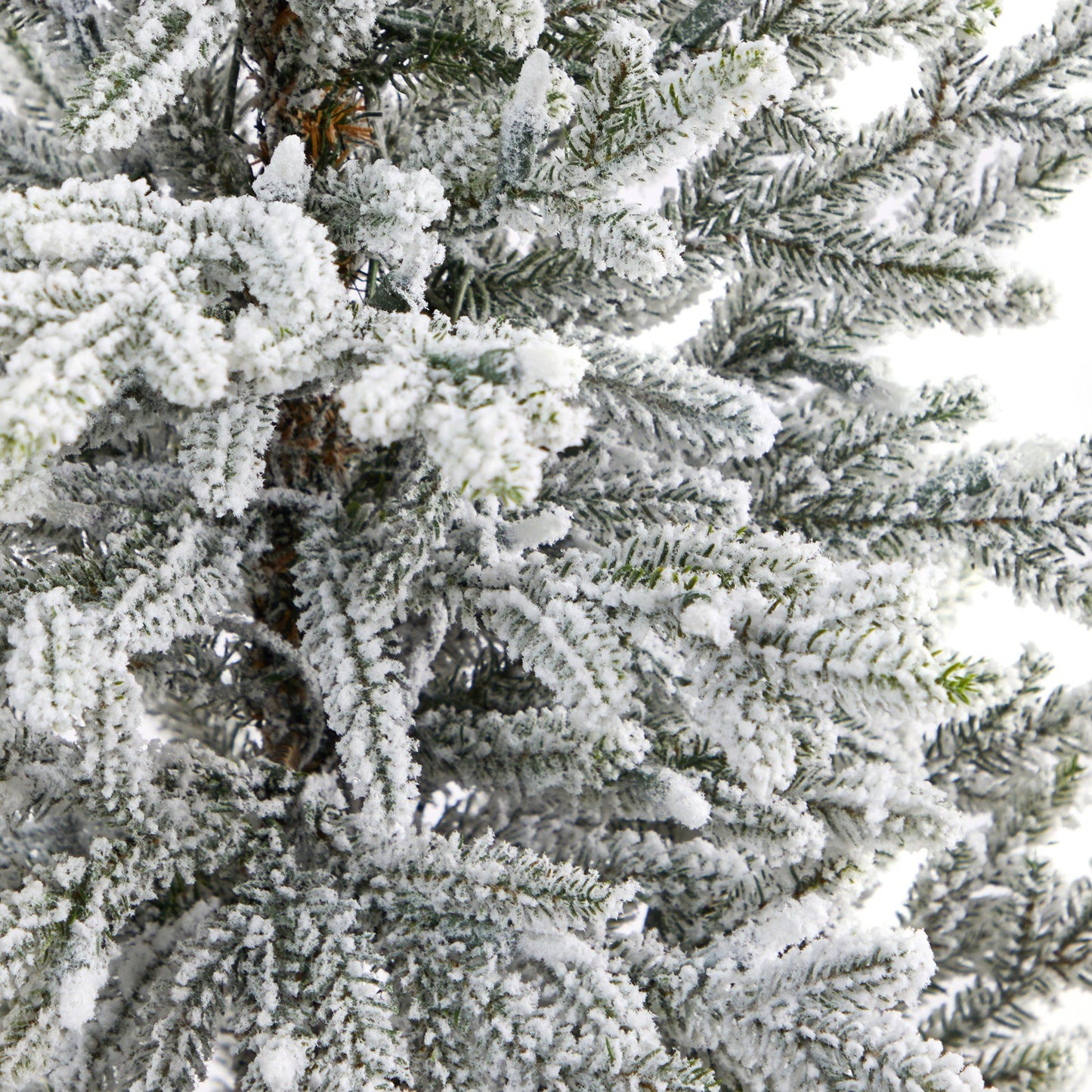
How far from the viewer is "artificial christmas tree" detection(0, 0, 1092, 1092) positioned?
1.57 ft

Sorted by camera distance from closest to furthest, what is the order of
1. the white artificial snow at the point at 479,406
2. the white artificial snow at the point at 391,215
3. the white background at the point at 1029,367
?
the white artificial snow at the point at 479,406
the white artificial snow at the point at 391,215
the white background at the point at 1029,367

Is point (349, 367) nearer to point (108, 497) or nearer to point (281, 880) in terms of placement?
point (108, 497)

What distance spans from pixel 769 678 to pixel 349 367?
30cm

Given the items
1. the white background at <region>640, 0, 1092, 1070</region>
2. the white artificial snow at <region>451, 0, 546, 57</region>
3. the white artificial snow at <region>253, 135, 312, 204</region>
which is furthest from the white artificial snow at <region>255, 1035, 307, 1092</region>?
the white background at <region>640, 0, 1092, 1070</region>

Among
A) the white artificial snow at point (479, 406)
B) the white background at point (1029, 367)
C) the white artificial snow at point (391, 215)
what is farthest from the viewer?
the white background at point (1029, 367)

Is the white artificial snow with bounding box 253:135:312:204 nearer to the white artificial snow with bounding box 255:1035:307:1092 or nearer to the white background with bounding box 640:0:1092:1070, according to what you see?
the white artificial snow with bounding box 255:1035:307:1092

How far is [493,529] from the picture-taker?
0.69 metres

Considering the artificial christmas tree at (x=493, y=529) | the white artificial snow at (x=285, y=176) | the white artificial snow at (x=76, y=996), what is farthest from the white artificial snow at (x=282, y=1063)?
the white artificial snow at (x=285, y=176)

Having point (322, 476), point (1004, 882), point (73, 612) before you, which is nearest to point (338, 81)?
point (322, 476)

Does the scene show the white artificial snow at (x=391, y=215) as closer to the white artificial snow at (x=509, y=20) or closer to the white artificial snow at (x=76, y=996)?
the white artificial snow at (x=509, y=20)

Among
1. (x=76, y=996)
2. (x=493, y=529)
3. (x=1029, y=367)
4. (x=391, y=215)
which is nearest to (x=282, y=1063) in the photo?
(x=76, y=996)

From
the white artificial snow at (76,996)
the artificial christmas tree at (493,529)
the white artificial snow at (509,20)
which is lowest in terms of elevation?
the white artificial snow at (76,996)

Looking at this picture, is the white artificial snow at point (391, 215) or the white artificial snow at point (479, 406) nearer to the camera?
the white artificial snow at point (479, 406)

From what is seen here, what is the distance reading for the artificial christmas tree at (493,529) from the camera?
1.57 ft
